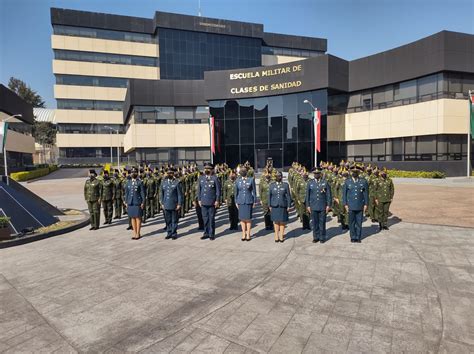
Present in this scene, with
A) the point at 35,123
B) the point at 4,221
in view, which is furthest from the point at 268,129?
the point at 35,123

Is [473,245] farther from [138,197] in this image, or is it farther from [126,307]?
[138,197]

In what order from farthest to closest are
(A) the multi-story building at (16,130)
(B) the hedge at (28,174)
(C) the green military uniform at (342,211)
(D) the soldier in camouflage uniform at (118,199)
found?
(A) the multi-story building at (16,130)
(B) the hedge at (28,174)
(D) the soldier in camouflage uniform at (118,199)
(C) the green military uniform at (342,211)

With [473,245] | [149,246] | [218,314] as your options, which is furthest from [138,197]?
[473,245]

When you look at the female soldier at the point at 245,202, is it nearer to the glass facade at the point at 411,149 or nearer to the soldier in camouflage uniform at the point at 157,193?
the soldier in camouflage uniform at the point at 157,193

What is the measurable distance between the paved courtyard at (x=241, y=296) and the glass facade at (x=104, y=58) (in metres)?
56.6

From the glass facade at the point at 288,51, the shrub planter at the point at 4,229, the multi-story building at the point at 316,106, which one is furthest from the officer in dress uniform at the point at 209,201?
the glass facade at the point at 288,51

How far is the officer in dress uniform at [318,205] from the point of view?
778 centimetres

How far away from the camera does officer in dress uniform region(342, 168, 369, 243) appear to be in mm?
7785

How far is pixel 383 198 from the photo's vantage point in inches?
354

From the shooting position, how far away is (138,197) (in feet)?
28.3

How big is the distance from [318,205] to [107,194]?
7240mm

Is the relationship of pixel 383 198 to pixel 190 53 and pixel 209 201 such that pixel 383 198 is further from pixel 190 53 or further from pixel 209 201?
pixel 190 53

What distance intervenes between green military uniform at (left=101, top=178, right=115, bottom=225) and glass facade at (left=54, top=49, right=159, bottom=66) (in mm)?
52248

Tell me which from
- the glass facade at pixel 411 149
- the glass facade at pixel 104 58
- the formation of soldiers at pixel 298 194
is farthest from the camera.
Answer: the glass facade at pixel 104 58
